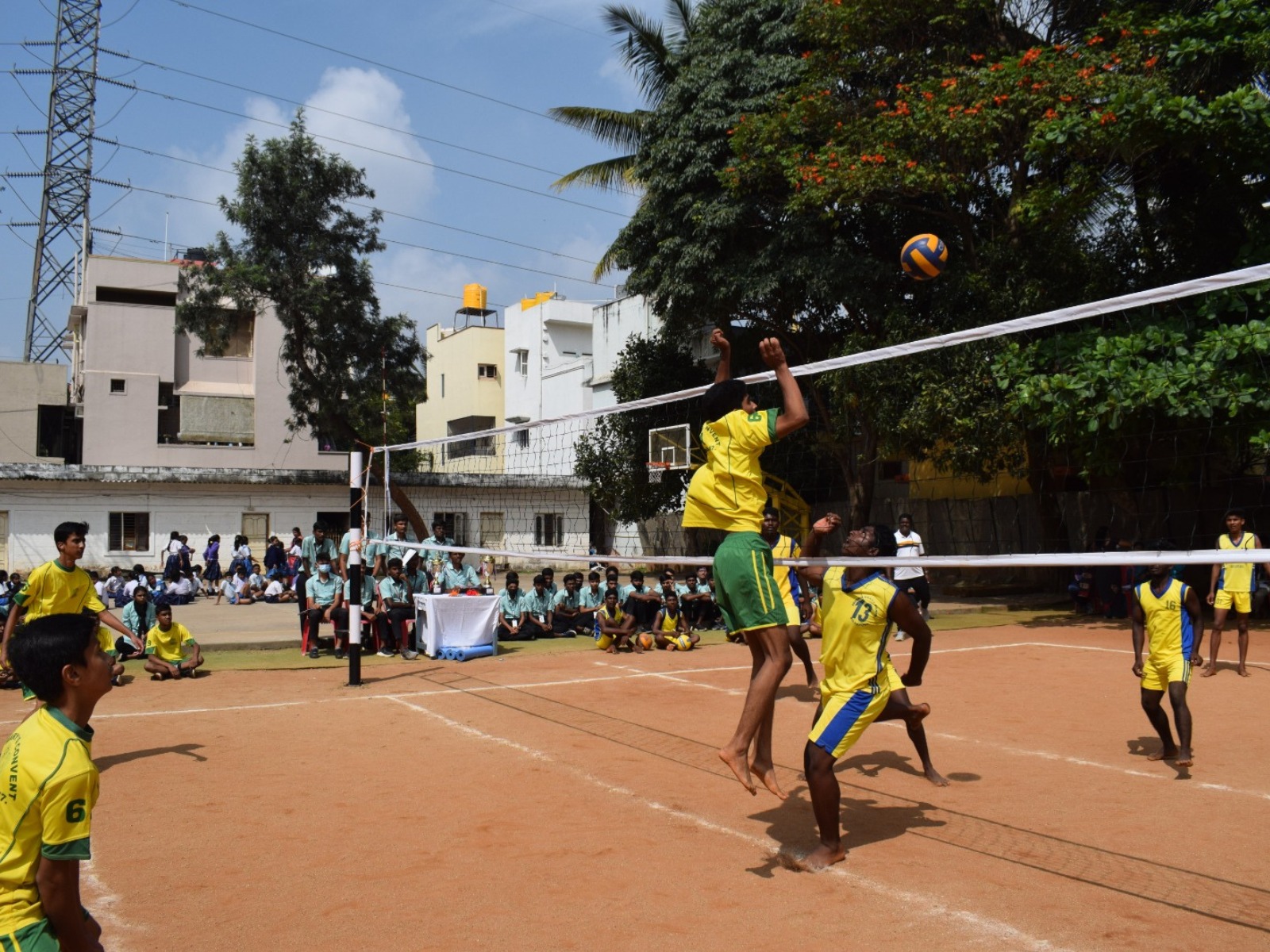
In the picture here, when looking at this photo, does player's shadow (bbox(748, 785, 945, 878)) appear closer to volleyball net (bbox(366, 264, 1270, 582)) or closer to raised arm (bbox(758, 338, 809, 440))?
volleyball net (bbox(366, 264, 1270, 582))

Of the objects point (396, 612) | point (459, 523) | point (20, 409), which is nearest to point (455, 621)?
point (396, 612)

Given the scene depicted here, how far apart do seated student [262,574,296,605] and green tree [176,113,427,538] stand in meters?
3.17

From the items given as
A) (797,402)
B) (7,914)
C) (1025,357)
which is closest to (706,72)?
(1025,357)

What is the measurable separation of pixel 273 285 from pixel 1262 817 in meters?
23.2

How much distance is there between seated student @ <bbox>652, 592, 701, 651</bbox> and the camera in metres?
14.2

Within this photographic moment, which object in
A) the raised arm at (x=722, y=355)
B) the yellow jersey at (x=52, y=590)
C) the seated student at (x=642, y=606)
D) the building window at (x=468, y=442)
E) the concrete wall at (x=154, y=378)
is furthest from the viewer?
the building window at (x=468, y=442)

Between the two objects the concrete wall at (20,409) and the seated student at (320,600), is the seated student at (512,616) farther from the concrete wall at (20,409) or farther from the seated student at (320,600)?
the concrete wall at (20,409)

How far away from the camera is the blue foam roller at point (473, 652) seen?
12977 mm

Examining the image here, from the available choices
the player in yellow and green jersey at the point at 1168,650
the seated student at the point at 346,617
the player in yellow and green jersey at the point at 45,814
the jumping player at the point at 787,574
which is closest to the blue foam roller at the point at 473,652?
the seated student at the point at 346,617

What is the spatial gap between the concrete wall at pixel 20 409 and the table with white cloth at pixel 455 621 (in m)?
25.7

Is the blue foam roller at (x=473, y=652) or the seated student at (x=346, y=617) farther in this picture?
the seated student at (x=346, y=617)

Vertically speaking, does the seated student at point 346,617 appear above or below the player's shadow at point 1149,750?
above

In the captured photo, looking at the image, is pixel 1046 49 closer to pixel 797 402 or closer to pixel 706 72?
pixel 706 72

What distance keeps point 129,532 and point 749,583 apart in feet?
79.8
